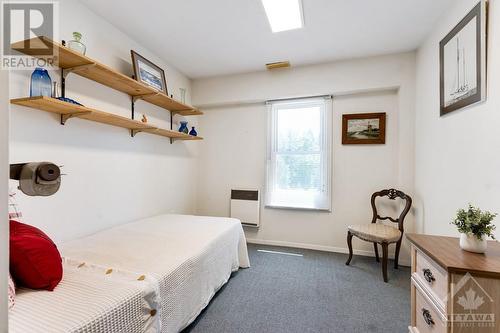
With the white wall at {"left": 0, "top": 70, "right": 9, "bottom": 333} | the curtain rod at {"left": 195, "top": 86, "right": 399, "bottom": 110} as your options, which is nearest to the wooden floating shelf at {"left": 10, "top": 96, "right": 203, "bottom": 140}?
the white wall at {"left": 0, "top": 70, "right": 9, "bottom": 333}

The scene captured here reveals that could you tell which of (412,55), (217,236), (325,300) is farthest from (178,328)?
(412,55)

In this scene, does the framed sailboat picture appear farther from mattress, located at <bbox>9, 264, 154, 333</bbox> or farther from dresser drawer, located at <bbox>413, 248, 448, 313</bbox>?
mattress, located at <bbox>9, 264, 154, 333</bbox>

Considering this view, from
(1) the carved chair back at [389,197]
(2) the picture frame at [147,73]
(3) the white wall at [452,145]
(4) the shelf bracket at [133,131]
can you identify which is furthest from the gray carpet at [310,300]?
(2) the picture frame at [147,73]

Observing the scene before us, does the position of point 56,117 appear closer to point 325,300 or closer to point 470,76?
point 325,300

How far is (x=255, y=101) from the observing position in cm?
350

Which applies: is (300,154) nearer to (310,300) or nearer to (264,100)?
(264,100)

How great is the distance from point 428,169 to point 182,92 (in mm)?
3048

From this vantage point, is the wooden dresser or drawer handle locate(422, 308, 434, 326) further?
drawer handle locate(422, 308, 434, 326)

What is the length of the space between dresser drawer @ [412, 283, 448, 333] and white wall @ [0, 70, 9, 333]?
1.52 metres

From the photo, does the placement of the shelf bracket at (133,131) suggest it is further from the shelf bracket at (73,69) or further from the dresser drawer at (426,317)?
the dresser drawer at (426,317)

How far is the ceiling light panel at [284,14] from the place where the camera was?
6.60 ft

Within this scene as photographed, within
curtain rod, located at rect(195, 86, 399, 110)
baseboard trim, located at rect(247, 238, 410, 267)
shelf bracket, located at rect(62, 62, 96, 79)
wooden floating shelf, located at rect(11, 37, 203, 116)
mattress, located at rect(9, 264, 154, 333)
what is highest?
curtain rod, located at rect(195, 86, 399, 110)

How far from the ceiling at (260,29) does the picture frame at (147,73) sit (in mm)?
269

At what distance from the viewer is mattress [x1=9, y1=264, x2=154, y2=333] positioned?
35.3 inches
